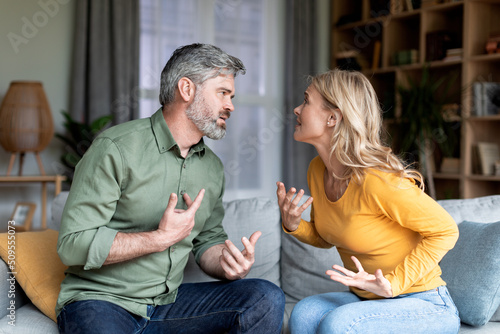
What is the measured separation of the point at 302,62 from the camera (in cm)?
500

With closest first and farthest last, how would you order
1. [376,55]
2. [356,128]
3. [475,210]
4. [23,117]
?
[356,128] → [475,210] → [23,117] → [376,55]

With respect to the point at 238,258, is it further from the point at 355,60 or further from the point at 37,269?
the point at 355,60

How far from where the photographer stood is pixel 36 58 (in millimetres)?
3949

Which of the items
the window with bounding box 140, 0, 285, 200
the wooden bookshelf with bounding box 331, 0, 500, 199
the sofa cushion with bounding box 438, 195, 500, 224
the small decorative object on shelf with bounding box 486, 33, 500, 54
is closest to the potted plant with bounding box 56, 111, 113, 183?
the window with bounding box 140, 0, 285, 200

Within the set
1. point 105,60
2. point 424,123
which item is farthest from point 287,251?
point 105,60

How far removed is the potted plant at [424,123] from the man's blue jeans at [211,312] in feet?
8.39

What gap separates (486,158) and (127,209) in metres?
3.19

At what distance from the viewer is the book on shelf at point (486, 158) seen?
3.92m

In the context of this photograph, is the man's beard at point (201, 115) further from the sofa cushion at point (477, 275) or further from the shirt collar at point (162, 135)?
the sofa cushion at point (477, 275)

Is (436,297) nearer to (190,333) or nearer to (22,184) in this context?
(190,333)

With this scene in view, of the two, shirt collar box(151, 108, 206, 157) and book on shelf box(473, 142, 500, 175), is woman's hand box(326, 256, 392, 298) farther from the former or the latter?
book on shelf box(473, 142, 500, 175)

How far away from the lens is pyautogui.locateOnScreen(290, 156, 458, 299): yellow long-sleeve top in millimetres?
1400

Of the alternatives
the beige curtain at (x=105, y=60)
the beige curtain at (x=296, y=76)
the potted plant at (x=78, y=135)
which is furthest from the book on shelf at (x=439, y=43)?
the potted plant at (x=78, y=135)

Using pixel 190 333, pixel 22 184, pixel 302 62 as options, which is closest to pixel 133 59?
pixel 22 184
